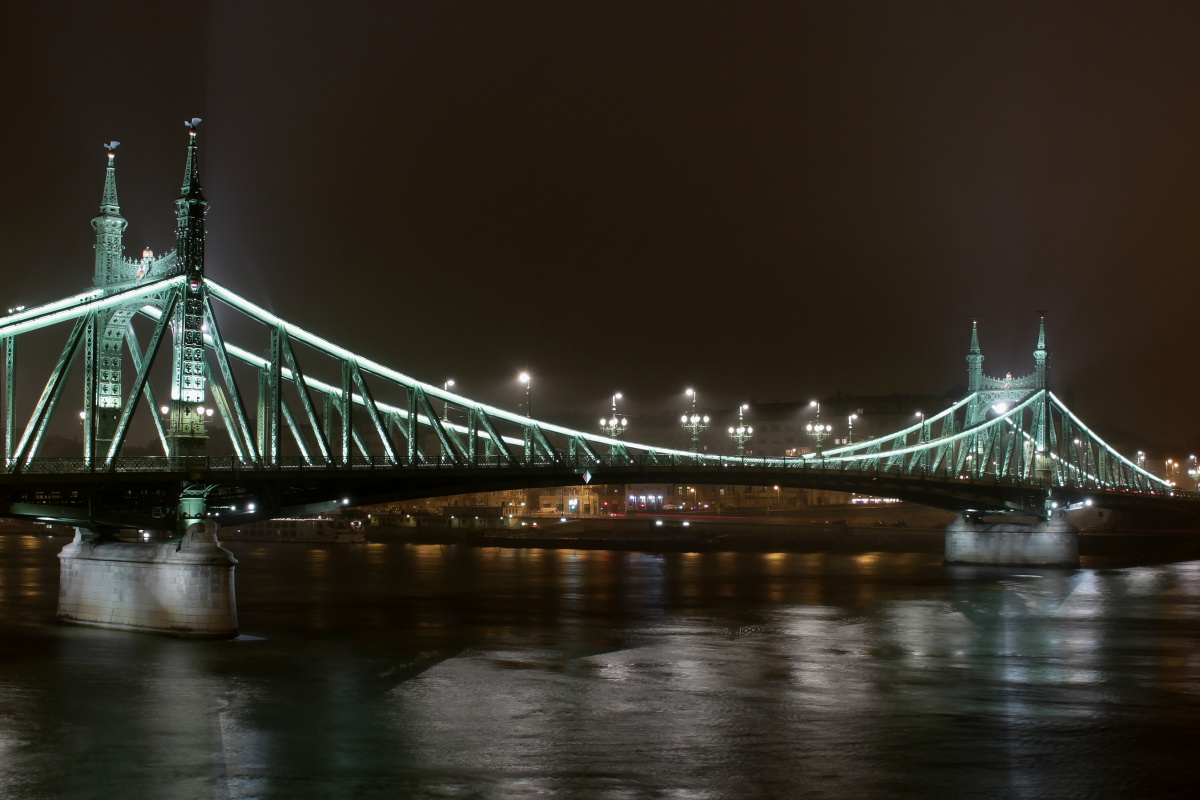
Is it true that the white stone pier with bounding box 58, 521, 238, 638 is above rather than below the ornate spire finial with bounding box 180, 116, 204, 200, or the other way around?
below

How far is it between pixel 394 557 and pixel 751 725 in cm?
6768

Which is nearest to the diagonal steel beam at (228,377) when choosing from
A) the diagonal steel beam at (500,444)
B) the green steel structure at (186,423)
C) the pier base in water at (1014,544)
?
the green steel structure at (186,423)

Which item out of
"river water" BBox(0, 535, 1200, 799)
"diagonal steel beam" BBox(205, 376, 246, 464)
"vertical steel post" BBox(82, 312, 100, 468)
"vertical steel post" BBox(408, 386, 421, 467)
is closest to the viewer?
"river water" BBox(0, 535, 1200, 799)

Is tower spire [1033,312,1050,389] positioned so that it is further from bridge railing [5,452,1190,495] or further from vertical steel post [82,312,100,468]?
vertical steel post [82,312,100,468]

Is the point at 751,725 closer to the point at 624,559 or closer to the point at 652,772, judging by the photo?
the point at 652,772

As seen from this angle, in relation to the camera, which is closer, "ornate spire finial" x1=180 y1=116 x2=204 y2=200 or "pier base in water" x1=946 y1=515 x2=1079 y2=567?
"ornate spire finial" x1=180 y1=116 x2=204 y2=200

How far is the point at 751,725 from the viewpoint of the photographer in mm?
24703

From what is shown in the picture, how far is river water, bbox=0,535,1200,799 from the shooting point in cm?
2062

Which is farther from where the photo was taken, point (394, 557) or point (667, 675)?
point (394, 557)

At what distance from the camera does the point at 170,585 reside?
35812mm

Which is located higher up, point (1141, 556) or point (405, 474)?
point (405, 474)

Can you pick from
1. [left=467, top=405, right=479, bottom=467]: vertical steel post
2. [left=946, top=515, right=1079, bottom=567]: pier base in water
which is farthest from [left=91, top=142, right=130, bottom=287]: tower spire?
[left=946, top=515, right=1079, bottom=567]: pier base in water

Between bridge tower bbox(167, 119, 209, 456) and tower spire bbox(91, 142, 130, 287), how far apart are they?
2303mm

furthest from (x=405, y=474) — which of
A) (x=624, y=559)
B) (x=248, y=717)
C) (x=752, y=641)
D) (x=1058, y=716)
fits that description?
(x=624, y=559)
